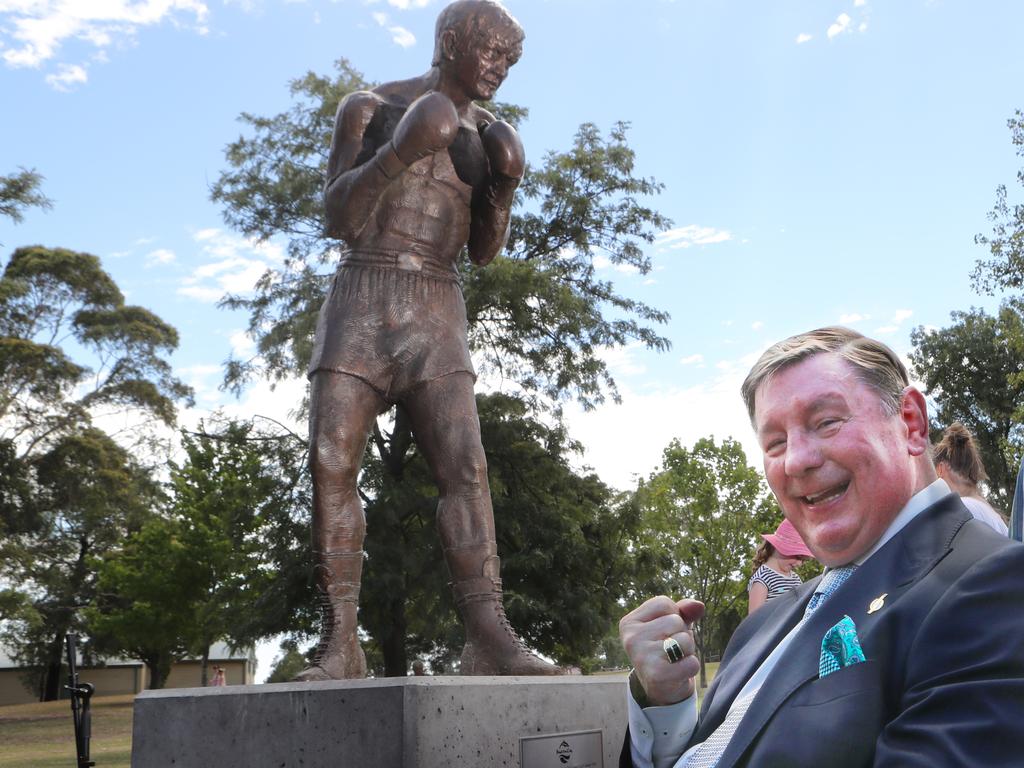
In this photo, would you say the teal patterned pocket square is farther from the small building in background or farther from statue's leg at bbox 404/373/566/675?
the small building in background

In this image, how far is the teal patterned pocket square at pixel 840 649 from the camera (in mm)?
1634

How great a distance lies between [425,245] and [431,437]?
2.98 feet

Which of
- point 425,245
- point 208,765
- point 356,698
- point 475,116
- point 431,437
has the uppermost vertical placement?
point 475,116

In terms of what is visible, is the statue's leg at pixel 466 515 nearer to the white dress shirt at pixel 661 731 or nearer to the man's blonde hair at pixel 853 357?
the white dress shirt at pixel 661 731

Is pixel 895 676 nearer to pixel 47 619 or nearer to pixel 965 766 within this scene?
pixel 965 766

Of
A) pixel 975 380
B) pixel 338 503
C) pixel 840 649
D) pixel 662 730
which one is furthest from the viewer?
→ pixel 975 380

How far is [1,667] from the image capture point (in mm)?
47094

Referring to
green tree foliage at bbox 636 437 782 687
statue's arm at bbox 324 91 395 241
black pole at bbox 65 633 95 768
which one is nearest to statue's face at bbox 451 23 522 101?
statue's arm at bbox 324 91 395 241

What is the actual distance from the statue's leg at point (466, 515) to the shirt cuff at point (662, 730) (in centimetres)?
219

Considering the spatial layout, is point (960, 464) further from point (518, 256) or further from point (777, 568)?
point (518, 256)

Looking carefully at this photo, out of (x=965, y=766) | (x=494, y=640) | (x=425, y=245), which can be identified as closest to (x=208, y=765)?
(x=494, y=640)

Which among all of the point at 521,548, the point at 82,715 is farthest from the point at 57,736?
the point at 82,715

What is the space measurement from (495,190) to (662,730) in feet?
10.7

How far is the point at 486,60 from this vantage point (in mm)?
4727
